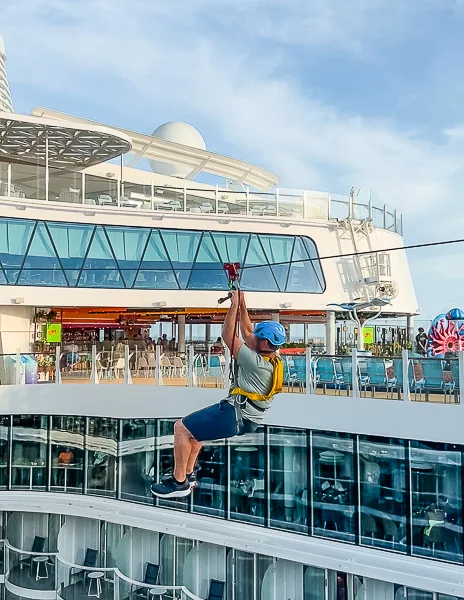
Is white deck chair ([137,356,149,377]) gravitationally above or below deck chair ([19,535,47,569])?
above

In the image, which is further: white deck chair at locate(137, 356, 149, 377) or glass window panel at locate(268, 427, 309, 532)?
white deck chair at locate(137, 356, 149, 377)

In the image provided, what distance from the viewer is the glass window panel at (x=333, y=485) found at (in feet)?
39.8

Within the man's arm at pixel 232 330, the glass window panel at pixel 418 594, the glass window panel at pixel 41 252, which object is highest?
the glass window panel at pixel 41 252

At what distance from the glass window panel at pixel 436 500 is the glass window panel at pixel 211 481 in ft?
13.4

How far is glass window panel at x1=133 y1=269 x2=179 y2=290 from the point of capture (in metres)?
19.1

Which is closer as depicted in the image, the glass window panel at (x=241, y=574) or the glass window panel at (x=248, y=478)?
the glass window panel at (x=248, y=478)

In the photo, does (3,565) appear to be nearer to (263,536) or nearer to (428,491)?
(263,536)

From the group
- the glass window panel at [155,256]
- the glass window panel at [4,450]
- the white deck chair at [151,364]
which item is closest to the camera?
the white deck chair at [151,364]

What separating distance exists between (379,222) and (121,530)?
42.1 ft

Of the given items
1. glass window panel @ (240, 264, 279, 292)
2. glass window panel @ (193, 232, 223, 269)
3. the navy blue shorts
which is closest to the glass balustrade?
the navy blue shorts

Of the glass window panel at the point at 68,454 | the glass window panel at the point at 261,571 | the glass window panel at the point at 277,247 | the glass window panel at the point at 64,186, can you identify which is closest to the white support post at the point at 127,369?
the glass window panel at the point at 68,454

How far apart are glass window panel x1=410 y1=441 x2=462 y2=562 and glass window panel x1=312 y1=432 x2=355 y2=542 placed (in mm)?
1228

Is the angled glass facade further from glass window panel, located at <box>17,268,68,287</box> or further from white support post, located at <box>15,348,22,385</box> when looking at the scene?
white support post, located at <box>15,348,22,385</box>

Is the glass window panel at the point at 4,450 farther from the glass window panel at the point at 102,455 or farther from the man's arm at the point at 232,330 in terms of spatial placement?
the man's arm at the point at 232,330
